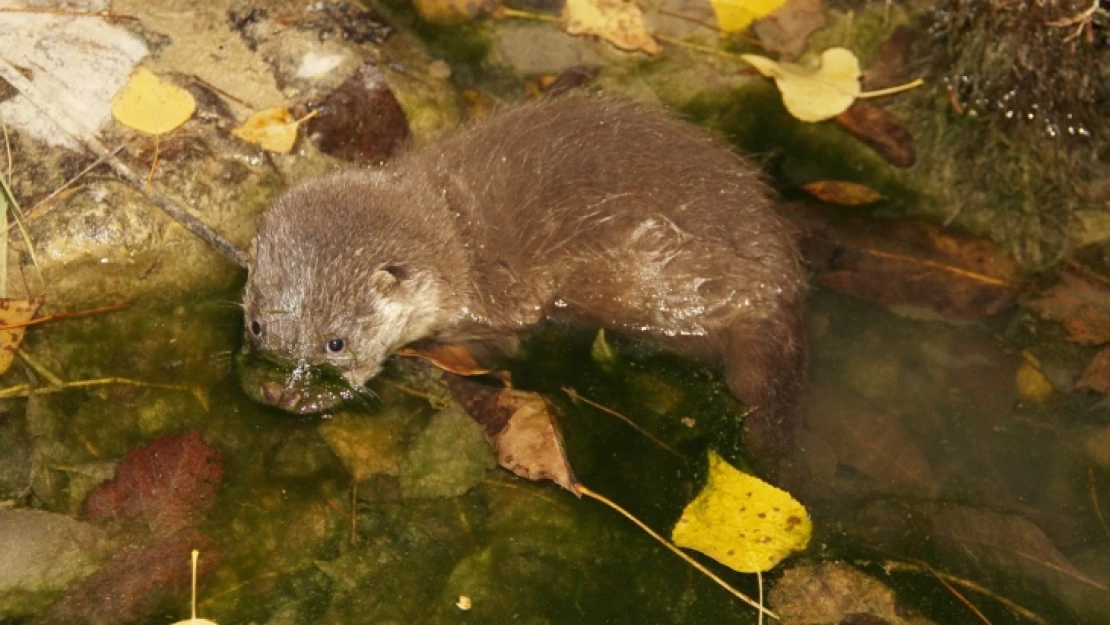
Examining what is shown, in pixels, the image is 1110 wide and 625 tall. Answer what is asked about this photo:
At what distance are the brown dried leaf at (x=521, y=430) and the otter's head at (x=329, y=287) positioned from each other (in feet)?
1.14

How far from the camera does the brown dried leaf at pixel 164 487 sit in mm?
3088

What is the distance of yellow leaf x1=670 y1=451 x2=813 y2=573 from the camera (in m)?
3.14

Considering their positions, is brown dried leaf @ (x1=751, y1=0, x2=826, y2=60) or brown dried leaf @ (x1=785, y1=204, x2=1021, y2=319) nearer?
brown dried leaf @ (x1=785, y1=204, x2=1021, y2=319)

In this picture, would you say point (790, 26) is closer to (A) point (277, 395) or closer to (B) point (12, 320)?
(A) point (277, 395)

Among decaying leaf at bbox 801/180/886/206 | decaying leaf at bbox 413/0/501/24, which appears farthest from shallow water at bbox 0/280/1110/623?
decaying leaf at bbox 413/0/501/24

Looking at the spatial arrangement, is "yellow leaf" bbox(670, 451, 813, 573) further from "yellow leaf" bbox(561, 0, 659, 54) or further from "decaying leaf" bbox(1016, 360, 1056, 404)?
"yellow leaf" bbox(561, 0, 659, 54)

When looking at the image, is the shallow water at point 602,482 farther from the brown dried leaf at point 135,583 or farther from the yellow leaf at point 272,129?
the yellow leaf at point 272,129

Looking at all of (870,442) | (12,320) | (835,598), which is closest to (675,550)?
(835,598)

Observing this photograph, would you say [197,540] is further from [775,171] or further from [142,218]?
[775,171]

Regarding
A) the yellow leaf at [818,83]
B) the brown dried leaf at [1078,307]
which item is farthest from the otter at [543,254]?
the brown dried leaf at [1078,307]

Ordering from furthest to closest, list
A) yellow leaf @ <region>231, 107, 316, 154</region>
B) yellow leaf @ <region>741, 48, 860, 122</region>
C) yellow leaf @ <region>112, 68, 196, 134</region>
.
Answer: yellow leaf @ <region>741, 48, 860, 122</region> → yellow leaf @ <region>231, 107, 316, 154</region> → yellow leaf @ <region>112, 68, 196, 134</region>

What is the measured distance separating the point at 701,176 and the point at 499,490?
3.92 feet

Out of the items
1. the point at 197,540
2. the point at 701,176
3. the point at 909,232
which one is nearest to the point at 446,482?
the point at 197,540

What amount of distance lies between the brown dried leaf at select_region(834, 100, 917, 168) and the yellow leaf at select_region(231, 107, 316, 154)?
6.67 ft
